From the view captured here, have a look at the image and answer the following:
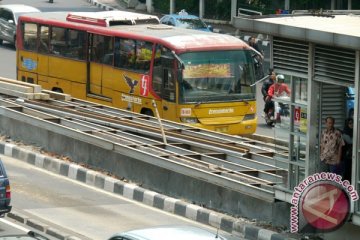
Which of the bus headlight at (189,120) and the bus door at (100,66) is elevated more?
the bus door at (100,66)

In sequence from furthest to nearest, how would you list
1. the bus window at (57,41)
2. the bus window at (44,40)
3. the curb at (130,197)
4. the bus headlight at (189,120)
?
the bus window at (44,40) < the bus window at (57,41) < the bus headlight at (189,120) < the curb at (130,197)

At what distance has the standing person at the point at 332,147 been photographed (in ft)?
48.3

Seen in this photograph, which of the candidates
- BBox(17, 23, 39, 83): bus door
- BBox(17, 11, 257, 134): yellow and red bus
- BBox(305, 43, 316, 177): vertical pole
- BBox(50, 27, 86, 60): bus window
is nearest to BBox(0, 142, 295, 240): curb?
BBox(305, 43, 316, 177): vertical pole

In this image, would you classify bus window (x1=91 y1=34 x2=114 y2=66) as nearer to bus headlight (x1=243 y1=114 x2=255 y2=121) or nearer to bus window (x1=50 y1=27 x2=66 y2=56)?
bus window (x1=50 y1=27 x2=66 y2=56)

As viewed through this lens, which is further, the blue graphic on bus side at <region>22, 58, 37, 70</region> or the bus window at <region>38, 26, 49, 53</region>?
the blue graphic on bus side at <region>22, 58, 37, 70</region>

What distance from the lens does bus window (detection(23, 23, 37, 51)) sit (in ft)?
101

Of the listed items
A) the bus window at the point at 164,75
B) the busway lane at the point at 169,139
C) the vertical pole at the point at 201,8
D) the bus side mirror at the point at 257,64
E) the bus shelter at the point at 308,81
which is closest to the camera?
the bus shelter at the point at 308,81

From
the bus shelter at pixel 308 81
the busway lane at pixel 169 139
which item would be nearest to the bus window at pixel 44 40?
the busway lane at pixel 169 139

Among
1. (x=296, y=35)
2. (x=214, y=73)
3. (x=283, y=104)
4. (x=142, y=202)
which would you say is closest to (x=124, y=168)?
(x=142, y=202)

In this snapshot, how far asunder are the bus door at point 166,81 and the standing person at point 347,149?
998cm

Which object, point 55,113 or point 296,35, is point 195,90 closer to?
point 55,113

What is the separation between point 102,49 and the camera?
2764 cm

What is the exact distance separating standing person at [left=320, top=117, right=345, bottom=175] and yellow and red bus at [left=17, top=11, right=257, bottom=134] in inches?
393

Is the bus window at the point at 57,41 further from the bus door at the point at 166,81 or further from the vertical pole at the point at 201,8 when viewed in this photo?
the vertical pole at the point at 201,8
